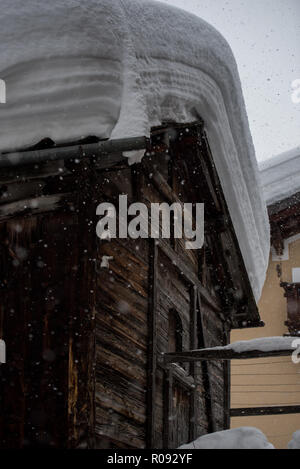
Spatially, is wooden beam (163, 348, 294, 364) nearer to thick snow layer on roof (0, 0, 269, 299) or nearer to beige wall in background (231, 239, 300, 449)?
thick snow layer on roof (0, 0, 269, 299)

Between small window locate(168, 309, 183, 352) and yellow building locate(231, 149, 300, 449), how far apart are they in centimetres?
787

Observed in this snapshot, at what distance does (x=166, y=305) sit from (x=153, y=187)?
3.89ft

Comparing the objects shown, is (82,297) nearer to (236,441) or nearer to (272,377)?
(236,441)

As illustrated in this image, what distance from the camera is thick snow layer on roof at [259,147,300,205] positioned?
14.3m

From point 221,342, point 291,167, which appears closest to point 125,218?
point 221,342

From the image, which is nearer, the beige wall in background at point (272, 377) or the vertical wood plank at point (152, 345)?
the vertical wood plank at point (152, 345)

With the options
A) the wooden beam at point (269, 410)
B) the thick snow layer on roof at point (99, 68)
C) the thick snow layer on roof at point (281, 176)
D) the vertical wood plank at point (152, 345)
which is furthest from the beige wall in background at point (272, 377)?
the thick snow layer on roof at point (99, 68)

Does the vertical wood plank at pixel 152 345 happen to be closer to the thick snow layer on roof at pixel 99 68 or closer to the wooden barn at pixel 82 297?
the wooden barn at pixel 82 297

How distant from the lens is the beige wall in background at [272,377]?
45.1 feet

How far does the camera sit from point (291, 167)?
15930mm

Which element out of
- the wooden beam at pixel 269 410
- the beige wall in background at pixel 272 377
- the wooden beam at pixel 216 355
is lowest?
the wooden beam at pixel 269 410

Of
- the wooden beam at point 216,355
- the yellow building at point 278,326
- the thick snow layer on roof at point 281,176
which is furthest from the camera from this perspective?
the thick snow layer on roof at point 281,176

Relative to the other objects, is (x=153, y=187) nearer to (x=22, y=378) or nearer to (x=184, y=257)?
(x=184, y=257)

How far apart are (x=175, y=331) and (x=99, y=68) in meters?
3.24
